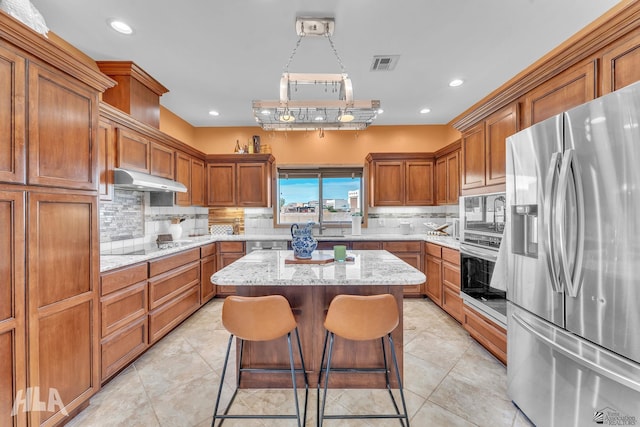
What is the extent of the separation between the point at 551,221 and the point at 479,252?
1102mm

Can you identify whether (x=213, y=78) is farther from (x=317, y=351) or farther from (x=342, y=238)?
(x=317, y=351)

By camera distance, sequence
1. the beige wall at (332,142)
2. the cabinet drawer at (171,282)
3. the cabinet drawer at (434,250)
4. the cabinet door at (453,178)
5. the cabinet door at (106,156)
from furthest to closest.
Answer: the beige wall at (332,142) < the cabinet door at (453,178) < the cabinet drawer at (434,250) < the cabinet drawer at (171,282) < the cabinet door at (106,156)

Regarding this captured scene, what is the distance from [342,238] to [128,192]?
2908 millimetres

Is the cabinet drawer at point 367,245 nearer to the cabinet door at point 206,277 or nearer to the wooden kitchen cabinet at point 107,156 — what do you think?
the cabinet door at point 206,277

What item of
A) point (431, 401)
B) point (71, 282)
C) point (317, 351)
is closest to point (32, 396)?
point (71, 282)

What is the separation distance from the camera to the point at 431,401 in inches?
74.5

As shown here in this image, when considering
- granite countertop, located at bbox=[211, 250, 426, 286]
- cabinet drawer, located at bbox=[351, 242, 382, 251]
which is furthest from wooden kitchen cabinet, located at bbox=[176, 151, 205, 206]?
cabinet drawer, located at bbox=[351, 242, 382, 251]

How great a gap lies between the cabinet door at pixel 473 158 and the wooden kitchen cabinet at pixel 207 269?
3470 millimetres

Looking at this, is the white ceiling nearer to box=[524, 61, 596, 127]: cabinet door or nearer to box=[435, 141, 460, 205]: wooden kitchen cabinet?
box=[524, 61, 596, 127]: cabinet door

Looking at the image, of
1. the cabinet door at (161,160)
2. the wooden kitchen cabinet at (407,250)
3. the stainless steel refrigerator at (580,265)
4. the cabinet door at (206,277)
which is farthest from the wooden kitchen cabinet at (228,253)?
the stainless steel refrigerator at (580,265)

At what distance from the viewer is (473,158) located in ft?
9.11

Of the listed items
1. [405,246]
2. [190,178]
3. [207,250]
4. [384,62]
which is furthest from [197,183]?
[405,246]

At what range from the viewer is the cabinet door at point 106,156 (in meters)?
Result: 2.39

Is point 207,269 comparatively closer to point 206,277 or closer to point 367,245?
point 206,277
